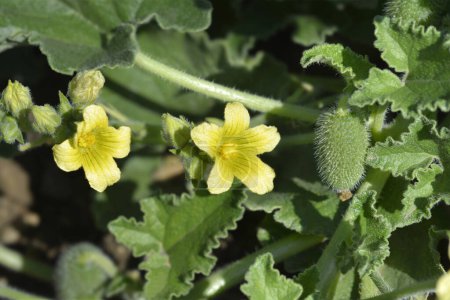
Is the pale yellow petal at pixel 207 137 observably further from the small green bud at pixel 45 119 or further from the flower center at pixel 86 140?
the small green bud at pixel 45 119

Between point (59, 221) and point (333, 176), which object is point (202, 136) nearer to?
point (333, 176)

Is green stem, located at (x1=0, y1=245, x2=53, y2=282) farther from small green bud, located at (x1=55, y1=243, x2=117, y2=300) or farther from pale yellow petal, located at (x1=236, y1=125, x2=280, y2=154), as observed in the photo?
pale yellow petal, located at (x1=236, y1=125, x2=280, y2=154)

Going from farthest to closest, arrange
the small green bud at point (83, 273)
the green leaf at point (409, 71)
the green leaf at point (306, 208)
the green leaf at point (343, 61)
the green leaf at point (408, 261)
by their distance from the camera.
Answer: the small green bud at point (83, 273)
the green leaf at point (306, 208)
the green leaf at point (408, 261)
the green leaf at point (343, 61)
the green leaf at point (409, 71)

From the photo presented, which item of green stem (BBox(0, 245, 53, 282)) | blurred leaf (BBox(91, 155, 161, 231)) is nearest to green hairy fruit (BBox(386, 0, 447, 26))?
blurred leaf (BBox(91, 155, 161, 231))

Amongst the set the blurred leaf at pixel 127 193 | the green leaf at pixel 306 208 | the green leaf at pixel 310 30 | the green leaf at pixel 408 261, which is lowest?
the blurred leaf at pixel 127 193

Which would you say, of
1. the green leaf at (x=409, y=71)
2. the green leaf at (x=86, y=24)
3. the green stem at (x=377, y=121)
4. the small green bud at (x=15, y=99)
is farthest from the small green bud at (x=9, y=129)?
the green stem at (x=377, y=121)

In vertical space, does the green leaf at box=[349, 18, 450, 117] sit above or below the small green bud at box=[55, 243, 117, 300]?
above
